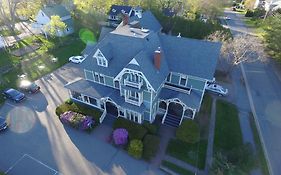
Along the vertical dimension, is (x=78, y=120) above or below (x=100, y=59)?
below

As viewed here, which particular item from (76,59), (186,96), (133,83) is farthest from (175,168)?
(76,59)

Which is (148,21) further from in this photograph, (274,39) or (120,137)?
(120,137)

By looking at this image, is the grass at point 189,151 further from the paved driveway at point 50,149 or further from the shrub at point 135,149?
the shrub at point 135,149

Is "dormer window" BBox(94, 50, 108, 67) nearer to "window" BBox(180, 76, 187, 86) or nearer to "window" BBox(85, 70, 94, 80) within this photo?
"window" BBox(85, 70, 94, 80)

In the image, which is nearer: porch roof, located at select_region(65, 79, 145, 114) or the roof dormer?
porch roof, located at select_region(65, 79, 145, 114)

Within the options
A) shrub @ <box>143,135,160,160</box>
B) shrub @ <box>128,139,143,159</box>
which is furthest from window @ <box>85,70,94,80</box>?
shrub @ <box>143,135,160,160</box>

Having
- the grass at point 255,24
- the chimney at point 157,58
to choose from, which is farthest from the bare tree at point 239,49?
the grass at point 255,24

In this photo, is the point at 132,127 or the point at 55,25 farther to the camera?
the point at 55,25
